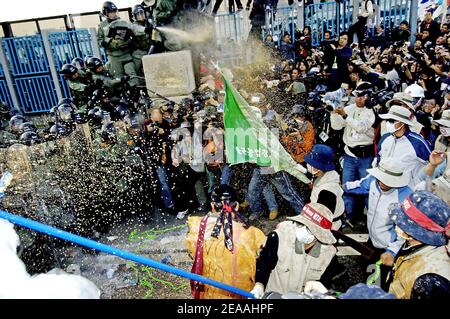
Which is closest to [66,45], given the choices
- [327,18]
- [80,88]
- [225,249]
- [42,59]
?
[42,59]

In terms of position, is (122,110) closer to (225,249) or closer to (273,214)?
(273,214)

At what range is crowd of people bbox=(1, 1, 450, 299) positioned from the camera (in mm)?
2291

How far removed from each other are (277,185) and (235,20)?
8063mm

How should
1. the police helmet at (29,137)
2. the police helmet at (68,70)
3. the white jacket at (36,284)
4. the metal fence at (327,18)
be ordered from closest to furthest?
1. the white jacket at (36,284)
2. the police helmet at (29,137)
3. the police helmet at (68,70)
4. the metal fence at (327,18)

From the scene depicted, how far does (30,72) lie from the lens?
1111 cm

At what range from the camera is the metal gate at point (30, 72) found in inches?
432

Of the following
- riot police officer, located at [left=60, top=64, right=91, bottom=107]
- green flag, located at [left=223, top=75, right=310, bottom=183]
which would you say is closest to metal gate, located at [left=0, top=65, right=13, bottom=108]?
riot police officer, located at [left=60, top=64, right=91, bottom=107]

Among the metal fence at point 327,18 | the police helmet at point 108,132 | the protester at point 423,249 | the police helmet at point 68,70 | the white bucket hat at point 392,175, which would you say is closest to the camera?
the protester at point 423,249

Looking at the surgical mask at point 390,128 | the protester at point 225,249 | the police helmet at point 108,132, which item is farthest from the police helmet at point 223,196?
the police helmet at point 108,132

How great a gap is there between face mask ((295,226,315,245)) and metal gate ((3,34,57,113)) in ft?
35.9

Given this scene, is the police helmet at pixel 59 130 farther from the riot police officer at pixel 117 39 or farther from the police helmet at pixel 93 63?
the riot police officer at pixel 117 39

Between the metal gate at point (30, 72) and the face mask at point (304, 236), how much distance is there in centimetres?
1095

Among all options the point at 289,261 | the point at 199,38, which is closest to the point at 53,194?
the point at 289,261

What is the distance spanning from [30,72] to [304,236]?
11.4 m
